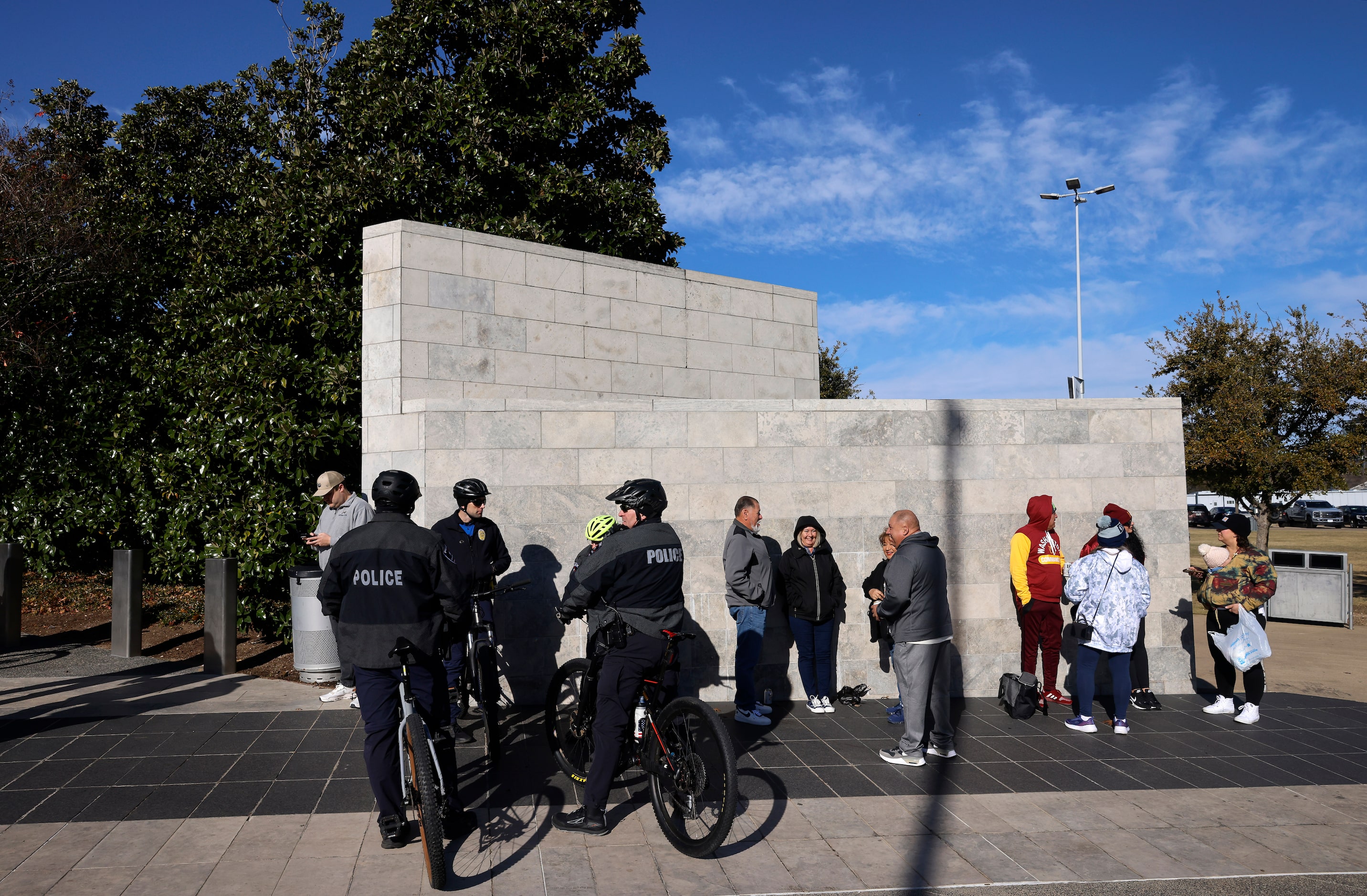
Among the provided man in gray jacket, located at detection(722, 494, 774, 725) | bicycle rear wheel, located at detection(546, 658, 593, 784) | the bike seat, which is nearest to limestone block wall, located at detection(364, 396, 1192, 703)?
man in gray jacket, located at detection(722, 494, 774, 725)

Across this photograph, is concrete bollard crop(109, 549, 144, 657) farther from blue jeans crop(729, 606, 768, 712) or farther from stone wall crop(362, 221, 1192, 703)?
blue jeans crop(729, 606, 768, 712)

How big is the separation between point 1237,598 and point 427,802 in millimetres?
6724

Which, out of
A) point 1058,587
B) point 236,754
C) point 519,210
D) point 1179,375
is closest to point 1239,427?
point 1179,375

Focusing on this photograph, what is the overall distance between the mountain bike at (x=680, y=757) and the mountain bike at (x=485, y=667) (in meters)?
0.89

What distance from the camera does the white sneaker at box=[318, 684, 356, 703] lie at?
751 cm

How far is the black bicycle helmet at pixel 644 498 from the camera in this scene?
4.95m

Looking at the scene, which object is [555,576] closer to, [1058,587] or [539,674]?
[539,674]

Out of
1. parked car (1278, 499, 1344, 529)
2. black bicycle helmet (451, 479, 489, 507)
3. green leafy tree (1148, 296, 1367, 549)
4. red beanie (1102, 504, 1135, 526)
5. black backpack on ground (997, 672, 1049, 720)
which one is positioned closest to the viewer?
black bicycle helmet (451, 479, 489, 507)

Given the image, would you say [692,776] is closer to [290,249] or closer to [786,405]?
[786,405]

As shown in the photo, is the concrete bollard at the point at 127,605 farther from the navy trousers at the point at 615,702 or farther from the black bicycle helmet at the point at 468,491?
the navy trousers at the point at 615,702

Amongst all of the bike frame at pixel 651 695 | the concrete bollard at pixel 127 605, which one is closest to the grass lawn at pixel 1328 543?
the bike frame at pixel 651 695

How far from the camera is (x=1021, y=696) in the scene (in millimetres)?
7438

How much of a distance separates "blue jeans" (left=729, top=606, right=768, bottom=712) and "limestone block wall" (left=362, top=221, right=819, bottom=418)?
3191 mm

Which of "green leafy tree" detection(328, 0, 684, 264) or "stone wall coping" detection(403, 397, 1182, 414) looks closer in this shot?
"stone wall coping" detection(403, 397, 1182, 414)
